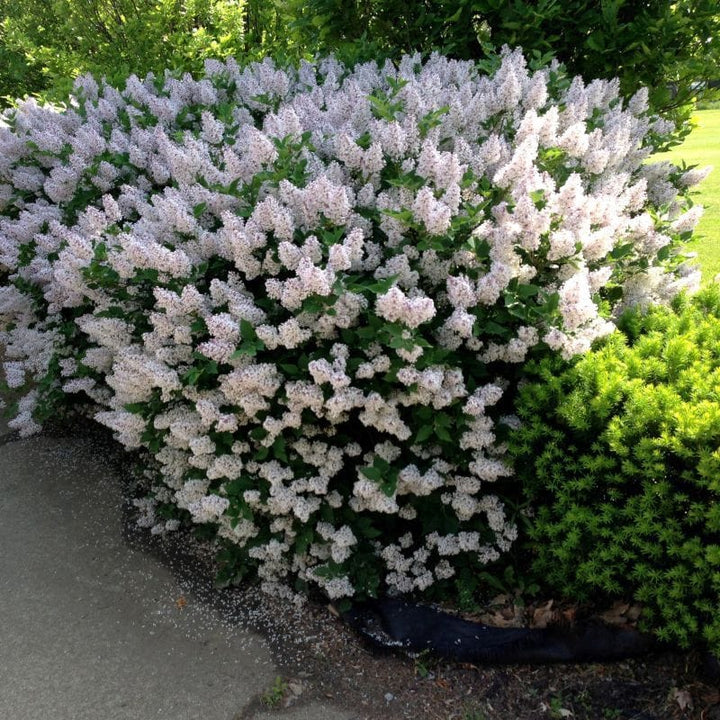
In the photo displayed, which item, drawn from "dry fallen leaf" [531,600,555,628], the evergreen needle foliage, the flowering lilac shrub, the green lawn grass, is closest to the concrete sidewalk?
the flowering lilac shrub

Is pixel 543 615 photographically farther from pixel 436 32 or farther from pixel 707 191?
pixel 707 191

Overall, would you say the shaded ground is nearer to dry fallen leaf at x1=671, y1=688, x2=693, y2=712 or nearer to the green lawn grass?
dry fallen leaf at x1=671, y1=688, x2=693, y2=712

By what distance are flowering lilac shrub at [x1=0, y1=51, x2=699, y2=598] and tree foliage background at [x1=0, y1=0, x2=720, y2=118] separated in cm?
131

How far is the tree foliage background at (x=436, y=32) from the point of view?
4738 mm

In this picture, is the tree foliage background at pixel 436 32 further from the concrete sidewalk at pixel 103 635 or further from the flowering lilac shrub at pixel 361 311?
the concrete sidewalk at pixel 103 635

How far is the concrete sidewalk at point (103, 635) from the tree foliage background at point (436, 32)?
11.7 feet

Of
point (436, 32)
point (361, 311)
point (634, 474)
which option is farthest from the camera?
point (436, 32)

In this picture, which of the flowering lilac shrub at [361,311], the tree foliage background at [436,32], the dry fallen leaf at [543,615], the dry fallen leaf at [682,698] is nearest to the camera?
the dry fallen leaf at [682,698]

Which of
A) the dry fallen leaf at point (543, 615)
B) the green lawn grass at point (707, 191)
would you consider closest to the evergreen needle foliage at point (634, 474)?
the dry fallen leaf at point (543, 615)

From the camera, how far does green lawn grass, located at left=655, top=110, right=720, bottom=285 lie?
22.1ft

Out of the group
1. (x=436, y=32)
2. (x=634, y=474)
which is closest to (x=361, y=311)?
(x=634, y=474)

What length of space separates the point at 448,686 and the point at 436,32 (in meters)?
4.41

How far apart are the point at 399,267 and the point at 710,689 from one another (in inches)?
77.3

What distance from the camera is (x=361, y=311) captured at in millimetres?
2805
